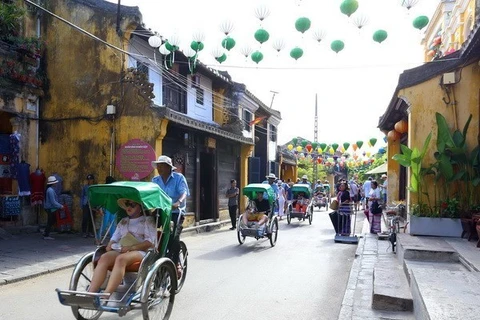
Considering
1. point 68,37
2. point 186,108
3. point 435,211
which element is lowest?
point 435,211

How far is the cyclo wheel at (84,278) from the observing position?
4.64 metres

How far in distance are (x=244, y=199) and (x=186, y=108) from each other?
6303 mm

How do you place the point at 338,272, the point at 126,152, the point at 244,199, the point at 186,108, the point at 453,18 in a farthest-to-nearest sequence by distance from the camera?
the point at 244,199 → the point at 453,18 → the point at 186,108 → the point at 126,152 → the point at 338,272

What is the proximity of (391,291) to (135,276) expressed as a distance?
3.17 metres

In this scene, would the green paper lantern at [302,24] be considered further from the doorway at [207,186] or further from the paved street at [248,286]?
the doorway at [207,186]

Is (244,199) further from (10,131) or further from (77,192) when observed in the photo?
(10,131)

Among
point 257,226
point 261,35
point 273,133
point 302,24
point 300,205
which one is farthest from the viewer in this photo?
point 273,133

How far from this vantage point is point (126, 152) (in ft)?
39.0

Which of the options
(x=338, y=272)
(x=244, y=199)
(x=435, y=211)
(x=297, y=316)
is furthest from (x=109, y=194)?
(x=244, y=199)

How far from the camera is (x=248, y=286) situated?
6820 mm

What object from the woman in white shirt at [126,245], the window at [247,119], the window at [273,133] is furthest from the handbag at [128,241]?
the window at [273,133]

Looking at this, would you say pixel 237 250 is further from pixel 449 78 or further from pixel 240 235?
pixel 449 78

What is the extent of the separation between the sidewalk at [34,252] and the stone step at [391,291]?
5.60m

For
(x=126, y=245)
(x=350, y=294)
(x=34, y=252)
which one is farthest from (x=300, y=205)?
(x=126, y=245)
